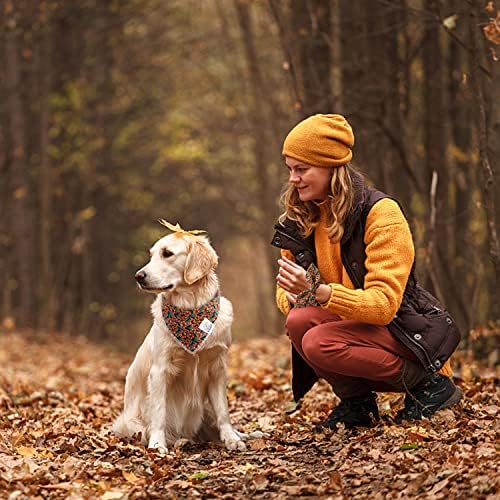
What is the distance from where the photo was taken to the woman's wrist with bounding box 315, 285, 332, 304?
505 centimetres

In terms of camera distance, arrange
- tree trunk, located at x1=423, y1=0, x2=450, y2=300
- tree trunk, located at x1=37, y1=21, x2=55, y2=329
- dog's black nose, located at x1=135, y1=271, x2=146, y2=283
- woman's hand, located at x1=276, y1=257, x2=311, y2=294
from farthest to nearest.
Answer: tree trunk, located at x1=37, y1=21, x2=55, y2=329, tree trunk, located at x1=423, y1=0, x2=450, y2=300, dog's black nose, located at x1=135, y1=271, x2=146, y2=283, woman's hand, located at x1=276, y1=257, x2=311, y2=294

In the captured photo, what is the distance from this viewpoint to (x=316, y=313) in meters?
5.53

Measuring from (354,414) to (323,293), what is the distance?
1.05 metres

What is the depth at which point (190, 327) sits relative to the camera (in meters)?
5.62

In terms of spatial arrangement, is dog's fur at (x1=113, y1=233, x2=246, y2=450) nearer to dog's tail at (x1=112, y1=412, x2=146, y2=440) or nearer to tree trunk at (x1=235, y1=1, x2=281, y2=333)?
dog's tail at (x1=112, y1=412, x2=146, y2=440)

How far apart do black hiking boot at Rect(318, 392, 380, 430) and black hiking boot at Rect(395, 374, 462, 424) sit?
0.23 m

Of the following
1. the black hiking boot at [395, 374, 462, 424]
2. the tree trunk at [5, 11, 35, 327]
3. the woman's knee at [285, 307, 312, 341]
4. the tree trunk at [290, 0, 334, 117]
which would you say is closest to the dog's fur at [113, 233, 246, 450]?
the woman's knee at [285, 307, 312, 341]

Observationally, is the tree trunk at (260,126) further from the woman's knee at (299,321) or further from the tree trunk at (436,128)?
the woman's knee at (299,321)

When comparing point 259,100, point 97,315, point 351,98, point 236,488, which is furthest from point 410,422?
point 97,315

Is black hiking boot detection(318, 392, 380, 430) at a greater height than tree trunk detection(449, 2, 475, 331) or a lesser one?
lesser

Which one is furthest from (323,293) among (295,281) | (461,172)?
(461,172)

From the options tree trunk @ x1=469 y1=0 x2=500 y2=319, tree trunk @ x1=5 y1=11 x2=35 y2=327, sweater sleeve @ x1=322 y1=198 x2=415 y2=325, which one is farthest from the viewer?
tree trunk @ x1=5 y1=11 x2=35 y2=327

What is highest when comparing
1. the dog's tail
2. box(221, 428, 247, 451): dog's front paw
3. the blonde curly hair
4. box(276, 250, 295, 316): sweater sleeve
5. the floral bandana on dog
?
the blonde curly hair

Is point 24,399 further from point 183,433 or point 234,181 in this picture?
point 234,181
